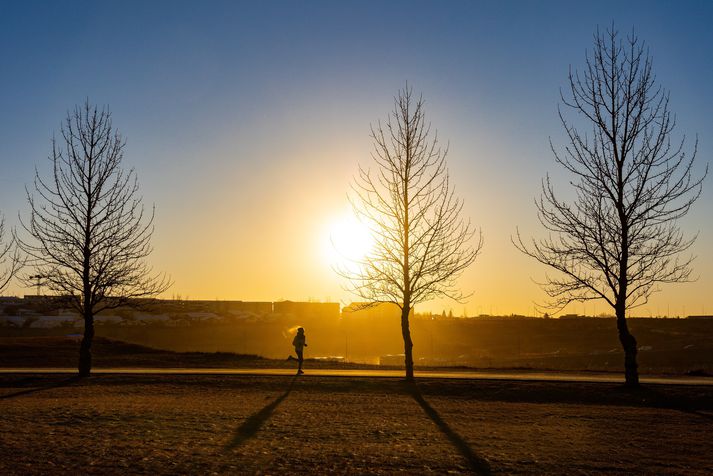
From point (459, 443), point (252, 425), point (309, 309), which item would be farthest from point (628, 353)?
point (309, 309)

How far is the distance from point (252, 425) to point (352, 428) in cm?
205

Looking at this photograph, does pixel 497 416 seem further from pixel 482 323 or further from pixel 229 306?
pixel 229 306

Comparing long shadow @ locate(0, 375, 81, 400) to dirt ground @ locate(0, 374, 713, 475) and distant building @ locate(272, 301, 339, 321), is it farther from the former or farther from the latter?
distant building @ locate(272, 301, 339, 321)

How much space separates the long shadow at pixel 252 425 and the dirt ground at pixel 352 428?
38mm

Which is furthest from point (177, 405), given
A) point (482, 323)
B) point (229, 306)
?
point (229, 306)

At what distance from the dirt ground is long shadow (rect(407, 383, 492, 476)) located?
2 cm

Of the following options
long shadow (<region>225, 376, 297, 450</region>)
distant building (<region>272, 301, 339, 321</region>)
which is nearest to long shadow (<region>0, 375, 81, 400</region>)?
long shadow (<region>225, 376, 297, 450</region>)

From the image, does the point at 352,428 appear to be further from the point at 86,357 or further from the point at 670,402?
the point at 86,357

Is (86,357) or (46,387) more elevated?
(86,357)

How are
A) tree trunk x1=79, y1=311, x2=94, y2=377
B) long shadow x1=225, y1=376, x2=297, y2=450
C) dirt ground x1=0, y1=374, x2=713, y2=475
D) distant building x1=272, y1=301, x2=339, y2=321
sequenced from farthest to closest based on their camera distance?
distant building x1=272, y1=301, x2=339, y2=321
tree trunk x1=79, y1=311, x2=94, y2=377
long shadow x1=225, y1=376, x2=297, y2=450
dirt ground x1=0, y1=374, x2=713, y2=475

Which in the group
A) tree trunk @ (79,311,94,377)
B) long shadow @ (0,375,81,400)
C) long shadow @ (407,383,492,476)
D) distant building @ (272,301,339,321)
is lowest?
long shadow @ (407,383,492,476)

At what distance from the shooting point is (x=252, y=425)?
44.4 feet

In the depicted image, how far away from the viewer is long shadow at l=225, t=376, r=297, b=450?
11.9m

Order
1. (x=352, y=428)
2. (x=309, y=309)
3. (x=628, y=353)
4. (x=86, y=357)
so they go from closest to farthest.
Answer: (x=352, y=428), (x=628, y=353), (x=86, y=357), (x=309, y=309)
